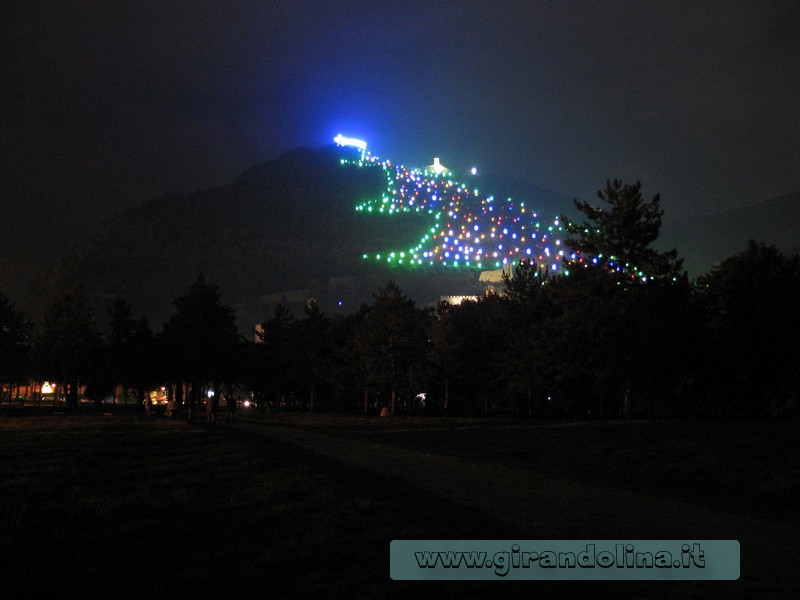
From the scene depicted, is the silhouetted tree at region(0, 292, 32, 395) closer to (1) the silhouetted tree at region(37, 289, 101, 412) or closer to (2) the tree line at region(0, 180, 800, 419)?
(2) the tree line at region(0, 180, 800, 419)

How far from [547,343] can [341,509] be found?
137ft

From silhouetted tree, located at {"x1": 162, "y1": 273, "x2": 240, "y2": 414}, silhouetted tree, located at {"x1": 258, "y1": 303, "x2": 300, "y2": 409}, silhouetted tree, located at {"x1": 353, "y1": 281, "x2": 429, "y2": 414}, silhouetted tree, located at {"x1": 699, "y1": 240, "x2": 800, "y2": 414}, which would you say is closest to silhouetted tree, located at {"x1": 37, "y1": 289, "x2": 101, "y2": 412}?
silhouetted tree, located at {"x1": 162, "y1": 273, "x2": 240, "y2": 414}

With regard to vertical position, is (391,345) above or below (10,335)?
below

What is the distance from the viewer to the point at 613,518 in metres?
10.1

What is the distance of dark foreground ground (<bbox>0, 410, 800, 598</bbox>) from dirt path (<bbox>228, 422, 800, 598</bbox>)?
0.16ft

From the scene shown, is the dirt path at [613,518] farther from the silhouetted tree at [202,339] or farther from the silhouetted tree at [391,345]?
the silhouetted tree at [202,339]

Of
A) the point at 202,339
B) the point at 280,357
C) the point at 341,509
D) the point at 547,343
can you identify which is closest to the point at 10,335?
the point at 202,339

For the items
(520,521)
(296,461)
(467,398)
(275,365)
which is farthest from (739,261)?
(275,365)

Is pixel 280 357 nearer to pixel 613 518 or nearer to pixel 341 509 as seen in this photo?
pixel 341 509

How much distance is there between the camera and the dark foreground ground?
6621mm

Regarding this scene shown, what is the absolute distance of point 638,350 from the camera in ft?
127

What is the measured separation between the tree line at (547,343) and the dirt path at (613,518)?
86.0ft

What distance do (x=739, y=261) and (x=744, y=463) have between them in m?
36.4

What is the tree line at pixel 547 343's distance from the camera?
40.9 m
